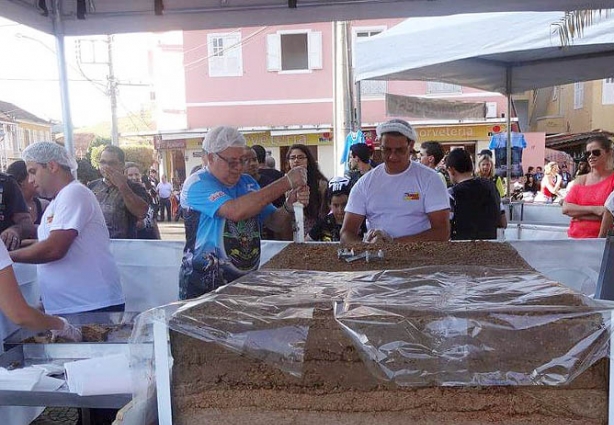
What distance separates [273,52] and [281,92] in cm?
131

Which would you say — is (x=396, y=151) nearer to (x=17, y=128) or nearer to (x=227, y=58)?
(x=227, y=58)

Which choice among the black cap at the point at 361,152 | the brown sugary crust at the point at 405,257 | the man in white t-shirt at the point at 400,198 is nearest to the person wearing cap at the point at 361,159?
the black cap at the point at 361,152

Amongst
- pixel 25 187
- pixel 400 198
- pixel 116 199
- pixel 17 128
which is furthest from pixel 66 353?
pixel 17 128

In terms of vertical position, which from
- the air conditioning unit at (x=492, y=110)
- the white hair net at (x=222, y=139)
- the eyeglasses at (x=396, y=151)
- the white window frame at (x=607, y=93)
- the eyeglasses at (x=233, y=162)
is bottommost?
the eyeglasses at (x=233, y=162)

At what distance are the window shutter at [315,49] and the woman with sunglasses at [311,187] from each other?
1367cm

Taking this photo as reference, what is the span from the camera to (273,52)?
1764cm

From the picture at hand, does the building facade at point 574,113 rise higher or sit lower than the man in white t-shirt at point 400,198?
higher

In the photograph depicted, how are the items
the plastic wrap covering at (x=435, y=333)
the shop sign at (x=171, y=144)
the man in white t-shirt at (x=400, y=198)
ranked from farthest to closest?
1. the shop sign at (x=171, y=144)
2. the man in white t-shirt at (x=400, y=198)
3. the plastic wrap covering at (x=435, y=333)

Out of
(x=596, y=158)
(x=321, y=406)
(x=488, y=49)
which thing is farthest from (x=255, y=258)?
(x=596, y=158)

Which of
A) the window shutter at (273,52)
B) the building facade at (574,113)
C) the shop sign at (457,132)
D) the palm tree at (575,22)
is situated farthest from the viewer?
the building facade at (574,113)

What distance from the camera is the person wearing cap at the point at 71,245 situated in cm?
240

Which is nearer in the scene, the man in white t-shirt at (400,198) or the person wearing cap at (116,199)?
the man in white t-shirt at (400,198)

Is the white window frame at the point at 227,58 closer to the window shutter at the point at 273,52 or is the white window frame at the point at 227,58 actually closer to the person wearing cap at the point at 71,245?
the window shutter at the point at 273,52

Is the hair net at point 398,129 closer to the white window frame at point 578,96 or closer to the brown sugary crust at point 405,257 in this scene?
the brown sugary crust at point 405,257
